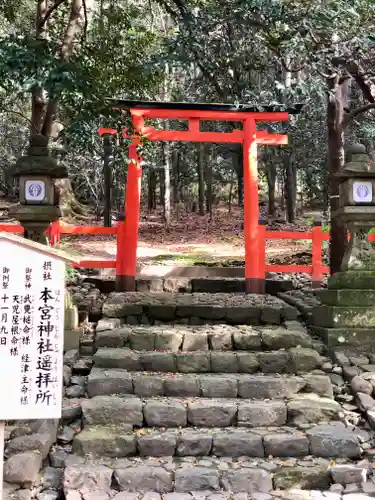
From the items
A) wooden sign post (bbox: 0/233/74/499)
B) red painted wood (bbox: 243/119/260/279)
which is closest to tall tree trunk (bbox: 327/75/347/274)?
red painted wood (bbox: 243/119/260/279)

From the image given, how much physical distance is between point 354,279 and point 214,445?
2.89 meters

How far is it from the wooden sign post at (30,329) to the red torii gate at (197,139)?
15.9 ft

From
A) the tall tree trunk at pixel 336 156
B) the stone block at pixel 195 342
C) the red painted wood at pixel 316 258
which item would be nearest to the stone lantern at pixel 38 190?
the stone block at pixel 195 342

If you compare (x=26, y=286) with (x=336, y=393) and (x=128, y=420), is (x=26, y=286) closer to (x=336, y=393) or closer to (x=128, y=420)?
(x=128, y=420)

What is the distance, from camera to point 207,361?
5.26 meters

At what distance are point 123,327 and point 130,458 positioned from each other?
219 cm

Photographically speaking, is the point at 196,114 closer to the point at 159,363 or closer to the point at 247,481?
the point at 159,363

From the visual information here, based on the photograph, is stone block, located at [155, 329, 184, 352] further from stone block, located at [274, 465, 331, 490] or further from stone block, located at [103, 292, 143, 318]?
stone block, located at [274, 465, 331, 490]

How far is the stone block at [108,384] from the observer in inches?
187

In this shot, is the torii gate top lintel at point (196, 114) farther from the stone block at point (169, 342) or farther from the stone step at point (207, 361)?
the stone step at point (207, 361)

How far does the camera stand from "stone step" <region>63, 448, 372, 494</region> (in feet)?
11.9

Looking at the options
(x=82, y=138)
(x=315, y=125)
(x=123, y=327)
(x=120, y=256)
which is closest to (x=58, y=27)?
(x=82, y=138)

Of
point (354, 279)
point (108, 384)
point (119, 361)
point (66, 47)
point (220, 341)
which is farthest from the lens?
point (66, 47)

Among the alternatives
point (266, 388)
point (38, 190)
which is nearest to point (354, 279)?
point (266, 388)
